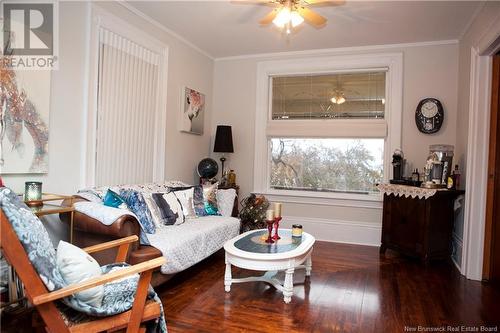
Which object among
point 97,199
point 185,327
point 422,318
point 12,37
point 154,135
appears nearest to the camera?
point 185,327

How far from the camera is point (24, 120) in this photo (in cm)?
251

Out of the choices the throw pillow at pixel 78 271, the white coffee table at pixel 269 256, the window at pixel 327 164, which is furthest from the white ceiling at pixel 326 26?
the throw pillow at pixel 78 271

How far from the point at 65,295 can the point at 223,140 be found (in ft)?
11.4

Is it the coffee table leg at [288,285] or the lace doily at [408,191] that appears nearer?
the coffee table leg at [288,285]

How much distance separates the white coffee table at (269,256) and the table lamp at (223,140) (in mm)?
1977

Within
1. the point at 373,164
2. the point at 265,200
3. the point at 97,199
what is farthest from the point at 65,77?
the point at 373,164

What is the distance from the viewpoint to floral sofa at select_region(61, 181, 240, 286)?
2.32 m

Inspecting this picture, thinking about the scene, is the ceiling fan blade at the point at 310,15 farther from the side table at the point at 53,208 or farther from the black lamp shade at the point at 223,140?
the side table at the point at 53,208

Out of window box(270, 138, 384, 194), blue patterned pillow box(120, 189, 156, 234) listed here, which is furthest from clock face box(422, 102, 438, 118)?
blue patterned pillow box(120, 189, 156, 234)

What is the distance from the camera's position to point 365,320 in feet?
7.24

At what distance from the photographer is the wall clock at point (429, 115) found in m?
4.00

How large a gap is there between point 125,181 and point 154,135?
69cm

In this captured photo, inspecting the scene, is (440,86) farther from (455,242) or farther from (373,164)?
(455,242)

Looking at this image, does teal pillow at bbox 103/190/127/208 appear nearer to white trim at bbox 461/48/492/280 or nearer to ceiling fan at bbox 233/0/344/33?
ceiling fan at bbox 233/0/344/33
